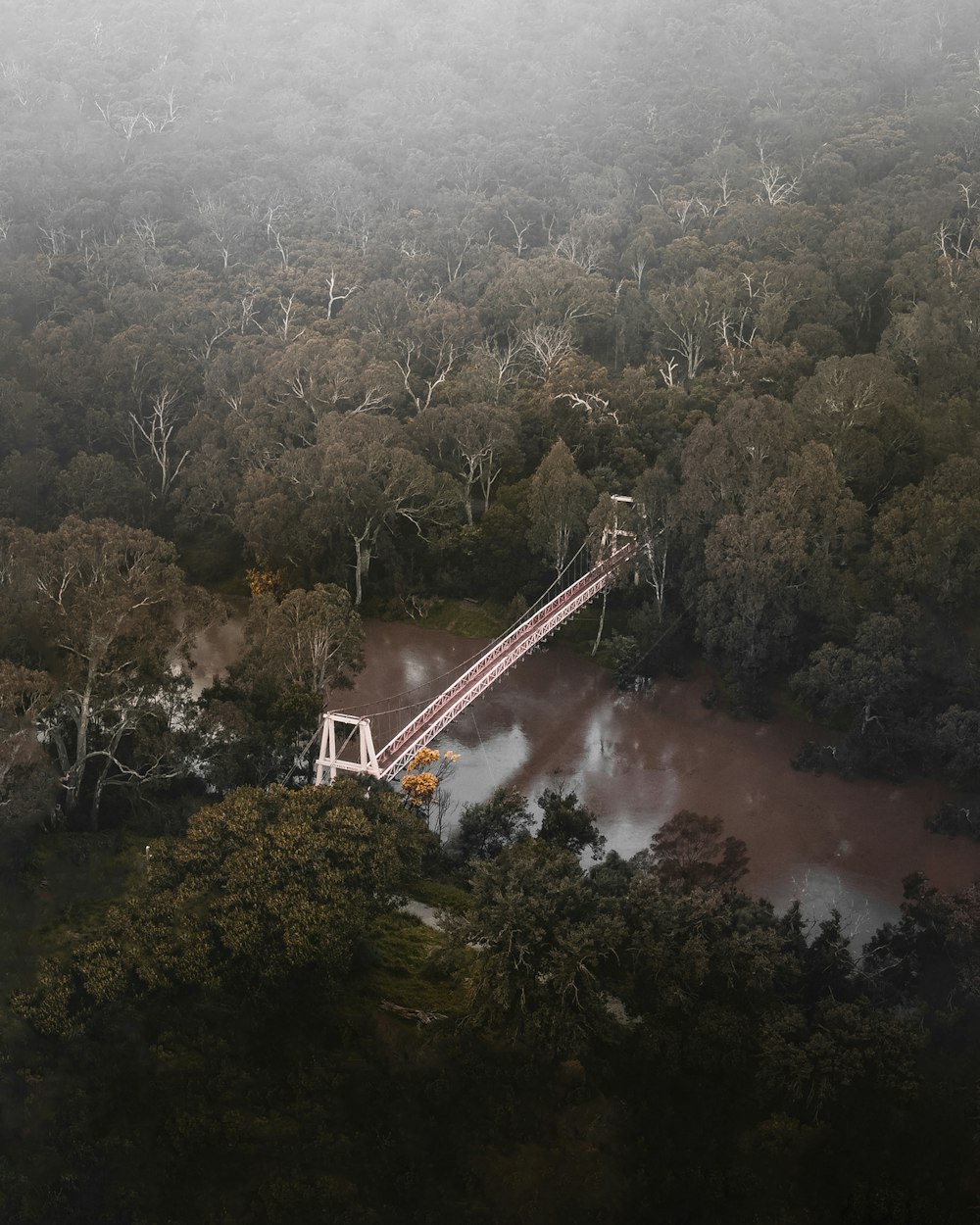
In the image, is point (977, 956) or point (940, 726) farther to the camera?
point (940, 726)

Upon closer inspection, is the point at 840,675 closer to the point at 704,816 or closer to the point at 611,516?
the point at 704,816

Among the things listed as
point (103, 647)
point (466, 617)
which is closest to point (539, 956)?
point (103, 647)

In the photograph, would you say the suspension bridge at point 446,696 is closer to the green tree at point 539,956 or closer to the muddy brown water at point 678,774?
the muddy brown water at point 678,774

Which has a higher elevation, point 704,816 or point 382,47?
point 382,47

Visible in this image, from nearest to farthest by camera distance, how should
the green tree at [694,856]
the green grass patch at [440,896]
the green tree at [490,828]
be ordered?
1. the green tree at [694,856]
2. the green grass patch at [440,896]
3. the green tree at [490,828]

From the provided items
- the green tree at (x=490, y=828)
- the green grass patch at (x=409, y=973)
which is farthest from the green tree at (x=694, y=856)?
the green grass patch at (x=409, y=973)

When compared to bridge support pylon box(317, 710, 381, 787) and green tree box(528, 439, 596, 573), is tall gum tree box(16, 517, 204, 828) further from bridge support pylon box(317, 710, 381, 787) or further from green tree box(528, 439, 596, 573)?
green tree box(528, 439, 596, 573)

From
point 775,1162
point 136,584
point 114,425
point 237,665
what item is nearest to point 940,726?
point 775,1162
